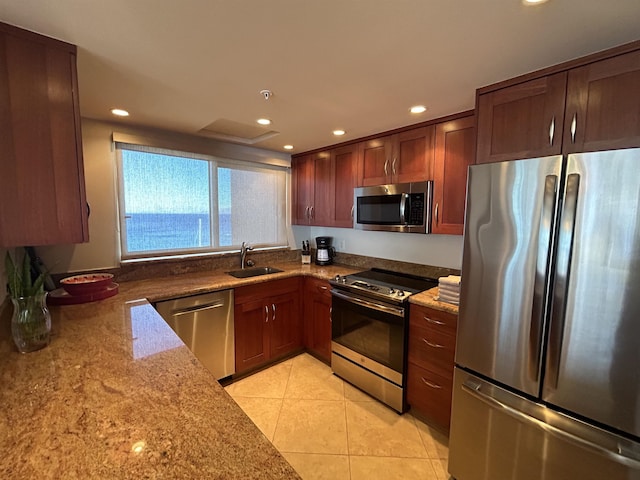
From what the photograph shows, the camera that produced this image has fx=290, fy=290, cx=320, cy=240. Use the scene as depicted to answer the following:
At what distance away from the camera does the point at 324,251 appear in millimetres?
3447

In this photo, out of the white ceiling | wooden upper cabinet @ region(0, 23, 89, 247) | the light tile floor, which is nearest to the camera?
the white ceiling

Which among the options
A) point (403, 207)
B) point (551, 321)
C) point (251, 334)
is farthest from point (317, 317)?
point (551, 321)

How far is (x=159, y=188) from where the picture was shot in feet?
8.93

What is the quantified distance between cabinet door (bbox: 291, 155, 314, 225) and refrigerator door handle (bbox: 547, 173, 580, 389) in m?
2.47

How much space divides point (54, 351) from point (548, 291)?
216 cm

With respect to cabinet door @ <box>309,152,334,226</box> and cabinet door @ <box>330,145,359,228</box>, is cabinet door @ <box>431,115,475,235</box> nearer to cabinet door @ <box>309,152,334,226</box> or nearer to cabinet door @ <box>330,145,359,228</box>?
cabinet door @ <box>330,145,359,228</box>

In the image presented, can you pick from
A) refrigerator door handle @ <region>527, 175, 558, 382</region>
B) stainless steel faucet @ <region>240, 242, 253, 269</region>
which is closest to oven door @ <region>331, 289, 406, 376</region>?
refrigerator door handle @ <region>527, 175, 558, 382</region>

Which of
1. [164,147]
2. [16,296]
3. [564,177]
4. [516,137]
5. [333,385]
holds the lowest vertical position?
[333,385]

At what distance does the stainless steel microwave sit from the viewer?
7.59 feet

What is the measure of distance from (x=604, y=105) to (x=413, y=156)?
4.00 feet

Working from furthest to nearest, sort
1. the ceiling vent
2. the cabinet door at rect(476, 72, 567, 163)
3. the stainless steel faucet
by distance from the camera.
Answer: the stainless steel faucet < the ceiling vent < the cabinet door at rect(476, 72, 567, 163)

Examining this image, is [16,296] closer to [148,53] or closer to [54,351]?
[54,351]

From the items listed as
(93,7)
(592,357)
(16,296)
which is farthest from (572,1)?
(16,296)

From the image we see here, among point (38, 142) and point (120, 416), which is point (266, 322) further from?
point (38, 142)
